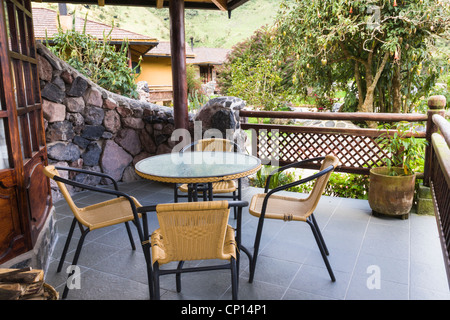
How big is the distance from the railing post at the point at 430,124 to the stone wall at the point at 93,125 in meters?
2.77

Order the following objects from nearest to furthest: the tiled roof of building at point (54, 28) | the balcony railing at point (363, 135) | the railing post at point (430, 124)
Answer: the balcony railing at point (363, 135)
the railing post at point (430, 124)
the tiled roof of building at point (54, 28)

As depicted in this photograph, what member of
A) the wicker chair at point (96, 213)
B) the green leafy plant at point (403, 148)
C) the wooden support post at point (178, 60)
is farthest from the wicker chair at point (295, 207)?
the wooden support post at point (178, 60)

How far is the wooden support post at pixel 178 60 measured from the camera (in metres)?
3.81

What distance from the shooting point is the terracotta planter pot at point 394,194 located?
308 centimetres

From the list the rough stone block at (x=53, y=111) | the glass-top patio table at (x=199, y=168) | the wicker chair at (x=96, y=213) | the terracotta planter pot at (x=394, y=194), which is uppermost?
the rough stone block at (x=53, y=111)

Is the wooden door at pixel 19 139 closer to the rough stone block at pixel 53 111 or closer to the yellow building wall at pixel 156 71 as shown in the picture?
the rough stone block at pixel 53 111

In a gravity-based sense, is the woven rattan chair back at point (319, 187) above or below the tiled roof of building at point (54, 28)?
below

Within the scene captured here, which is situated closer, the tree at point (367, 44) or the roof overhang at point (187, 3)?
the roof overhang at point (187, 3)

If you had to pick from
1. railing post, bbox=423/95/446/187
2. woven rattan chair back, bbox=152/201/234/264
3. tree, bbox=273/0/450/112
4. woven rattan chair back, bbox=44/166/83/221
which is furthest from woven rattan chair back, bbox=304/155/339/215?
tree, bbox=273/0/450/112

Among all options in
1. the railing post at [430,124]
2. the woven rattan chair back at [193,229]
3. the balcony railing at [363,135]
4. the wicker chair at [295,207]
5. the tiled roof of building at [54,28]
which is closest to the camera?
the woven rattan chair back at [193,229]

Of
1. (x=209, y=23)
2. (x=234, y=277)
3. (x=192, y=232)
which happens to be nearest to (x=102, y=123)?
(x=192, y=232)

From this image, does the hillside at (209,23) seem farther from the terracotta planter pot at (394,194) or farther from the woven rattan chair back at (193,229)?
the woven rattan chair back at (193,229)

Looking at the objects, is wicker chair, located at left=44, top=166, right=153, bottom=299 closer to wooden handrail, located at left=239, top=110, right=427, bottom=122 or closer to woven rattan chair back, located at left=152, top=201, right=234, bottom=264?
woven rattan chair back, located at left=152, top=201, right=234, bottom=264
